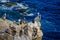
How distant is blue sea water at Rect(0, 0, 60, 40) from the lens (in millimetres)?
22281

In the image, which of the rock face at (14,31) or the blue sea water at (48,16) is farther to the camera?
the blue sea water at (48,16)

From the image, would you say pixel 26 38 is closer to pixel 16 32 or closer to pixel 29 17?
pixel 16 32

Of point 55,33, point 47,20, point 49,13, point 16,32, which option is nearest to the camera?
point 16,32

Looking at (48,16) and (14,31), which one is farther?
(48,16)

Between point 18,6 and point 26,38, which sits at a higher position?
point 26,38

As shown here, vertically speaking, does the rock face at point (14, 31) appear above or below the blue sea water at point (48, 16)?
above

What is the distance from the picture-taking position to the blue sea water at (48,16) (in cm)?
2228

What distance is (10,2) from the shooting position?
92.7 feet

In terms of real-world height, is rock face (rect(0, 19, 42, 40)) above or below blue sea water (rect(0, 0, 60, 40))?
above

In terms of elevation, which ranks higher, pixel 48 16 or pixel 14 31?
pixel 14 31

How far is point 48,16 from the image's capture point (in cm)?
2572

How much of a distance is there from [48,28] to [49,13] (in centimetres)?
383

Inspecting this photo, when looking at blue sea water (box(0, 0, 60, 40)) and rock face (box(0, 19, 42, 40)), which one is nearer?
rock face (box(0, 19, 42, 40))

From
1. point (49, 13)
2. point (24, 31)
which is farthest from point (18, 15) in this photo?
point (24, 31)
